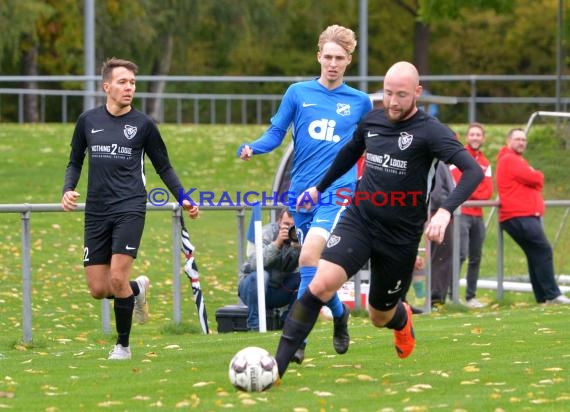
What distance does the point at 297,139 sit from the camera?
1042 centimetres

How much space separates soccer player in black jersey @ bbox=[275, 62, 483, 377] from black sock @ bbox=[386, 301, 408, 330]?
1.79 ft

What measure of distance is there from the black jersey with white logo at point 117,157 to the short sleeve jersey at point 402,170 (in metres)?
2.28

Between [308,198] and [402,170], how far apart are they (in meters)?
1.02

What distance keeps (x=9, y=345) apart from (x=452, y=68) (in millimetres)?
43349

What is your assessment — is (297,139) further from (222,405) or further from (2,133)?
(2,133)

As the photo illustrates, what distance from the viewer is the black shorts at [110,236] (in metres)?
10.4

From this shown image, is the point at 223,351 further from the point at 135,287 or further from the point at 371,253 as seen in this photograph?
the point at 371,253

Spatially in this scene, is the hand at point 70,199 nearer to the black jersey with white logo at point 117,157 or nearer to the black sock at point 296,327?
the black jersey with white logo at point 117,157

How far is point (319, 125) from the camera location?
33.9 feet

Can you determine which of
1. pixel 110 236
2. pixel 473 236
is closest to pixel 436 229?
pixel 110 236

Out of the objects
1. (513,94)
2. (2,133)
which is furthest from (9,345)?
(513,94)

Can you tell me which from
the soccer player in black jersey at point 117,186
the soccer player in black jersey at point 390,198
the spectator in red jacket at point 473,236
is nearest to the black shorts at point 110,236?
the soccer player in black jersey at point 117,186

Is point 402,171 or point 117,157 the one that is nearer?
point 402,171

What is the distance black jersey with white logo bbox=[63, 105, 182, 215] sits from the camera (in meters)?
10.5
